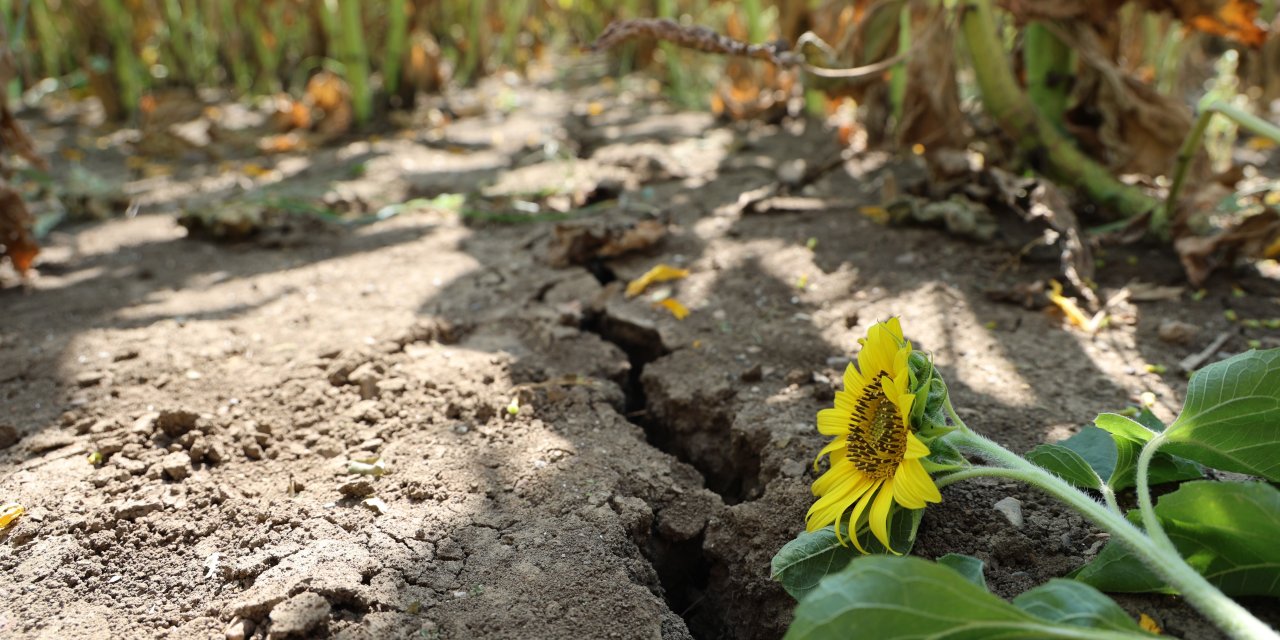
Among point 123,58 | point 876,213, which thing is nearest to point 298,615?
point 876,213

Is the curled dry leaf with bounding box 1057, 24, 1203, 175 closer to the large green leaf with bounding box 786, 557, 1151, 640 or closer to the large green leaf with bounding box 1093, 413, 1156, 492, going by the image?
the large green leaf with bounding box 1093, 413, 1156, 492

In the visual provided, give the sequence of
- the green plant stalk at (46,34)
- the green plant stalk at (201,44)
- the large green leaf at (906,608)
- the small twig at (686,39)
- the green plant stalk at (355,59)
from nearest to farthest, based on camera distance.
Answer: the large green leaf at (906,608)
the small twig at (686,39)
the green plant stalk at (355,59)
the green plant stalk at (46,34)
the green plant stalk at (201,44)

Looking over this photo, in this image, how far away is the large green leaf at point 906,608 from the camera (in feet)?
3.00

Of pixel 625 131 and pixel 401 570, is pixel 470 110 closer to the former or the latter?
pixel 625 131

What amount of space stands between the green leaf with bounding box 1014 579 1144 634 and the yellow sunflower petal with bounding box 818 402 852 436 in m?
0.39

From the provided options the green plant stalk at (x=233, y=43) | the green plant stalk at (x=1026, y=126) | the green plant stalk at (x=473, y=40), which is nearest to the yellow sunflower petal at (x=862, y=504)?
the green plant stalk at (x=1026, y=126)

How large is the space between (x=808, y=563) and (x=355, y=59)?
4.55 meters

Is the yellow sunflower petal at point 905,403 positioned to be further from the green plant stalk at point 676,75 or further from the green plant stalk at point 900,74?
the green plant stalk at point 676,75

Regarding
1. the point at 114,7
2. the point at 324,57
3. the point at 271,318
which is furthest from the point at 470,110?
the point at 271,318

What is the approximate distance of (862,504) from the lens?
123 centimetres

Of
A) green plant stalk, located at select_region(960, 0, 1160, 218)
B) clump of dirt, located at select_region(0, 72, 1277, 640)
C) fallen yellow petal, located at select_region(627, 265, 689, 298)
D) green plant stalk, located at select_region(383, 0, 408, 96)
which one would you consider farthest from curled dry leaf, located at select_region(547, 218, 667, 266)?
green plant stalk, located at select_region(383, 0, 408, 96)

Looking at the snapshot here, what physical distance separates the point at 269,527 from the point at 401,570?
0.96 feet

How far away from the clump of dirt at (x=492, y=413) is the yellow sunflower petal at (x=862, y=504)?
20 cm

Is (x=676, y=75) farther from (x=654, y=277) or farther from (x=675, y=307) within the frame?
(x=675, y=307)
